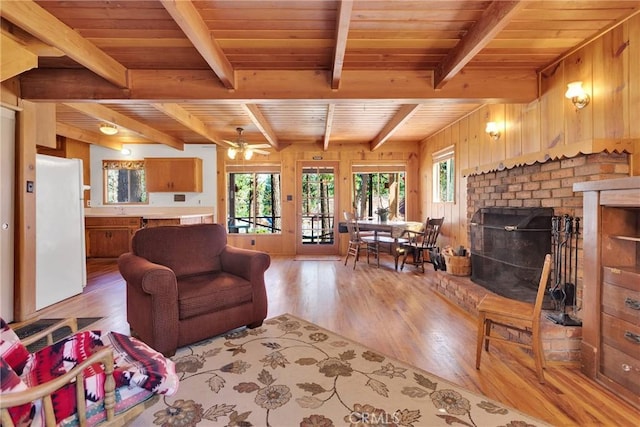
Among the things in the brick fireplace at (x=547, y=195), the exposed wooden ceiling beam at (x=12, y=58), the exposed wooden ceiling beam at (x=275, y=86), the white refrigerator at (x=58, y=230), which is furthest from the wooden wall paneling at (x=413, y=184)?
the exposed wooden ceiling beam at (x=12, y=58)

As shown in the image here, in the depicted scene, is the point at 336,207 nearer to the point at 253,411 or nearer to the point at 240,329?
the point at 240,329

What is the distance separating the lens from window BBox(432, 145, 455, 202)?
513 centimetres

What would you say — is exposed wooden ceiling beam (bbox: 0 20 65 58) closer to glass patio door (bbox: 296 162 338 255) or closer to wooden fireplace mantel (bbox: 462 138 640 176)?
wooden fireplace mantel (bbox: 462 138 640 176)

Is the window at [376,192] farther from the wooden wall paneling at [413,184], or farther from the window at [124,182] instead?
the window at [124,182]

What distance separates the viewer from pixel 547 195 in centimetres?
279

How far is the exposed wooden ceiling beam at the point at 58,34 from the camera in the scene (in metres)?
1.93

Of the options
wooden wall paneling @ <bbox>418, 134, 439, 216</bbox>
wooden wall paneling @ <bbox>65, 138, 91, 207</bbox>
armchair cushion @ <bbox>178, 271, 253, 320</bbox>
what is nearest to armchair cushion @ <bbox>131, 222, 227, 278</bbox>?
armchair cushion @ <bbox>178, 271, 253, 320</bbox>

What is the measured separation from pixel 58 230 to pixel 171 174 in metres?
3.14

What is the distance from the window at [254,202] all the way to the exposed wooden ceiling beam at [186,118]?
132 cm

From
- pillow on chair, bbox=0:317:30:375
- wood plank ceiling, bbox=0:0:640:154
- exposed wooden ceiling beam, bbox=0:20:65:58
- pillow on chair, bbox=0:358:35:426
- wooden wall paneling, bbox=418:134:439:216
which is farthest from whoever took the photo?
wooden wall paneling, bbox=418:134:439:216

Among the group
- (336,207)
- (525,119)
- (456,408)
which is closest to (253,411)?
(456,408)

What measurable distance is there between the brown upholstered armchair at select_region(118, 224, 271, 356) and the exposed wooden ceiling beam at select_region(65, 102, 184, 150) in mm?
2010

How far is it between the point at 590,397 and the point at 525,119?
2.52 meters

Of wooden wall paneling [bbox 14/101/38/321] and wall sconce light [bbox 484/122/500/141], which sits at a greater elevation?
wall sconce light [bbox 484/122/500/141]
